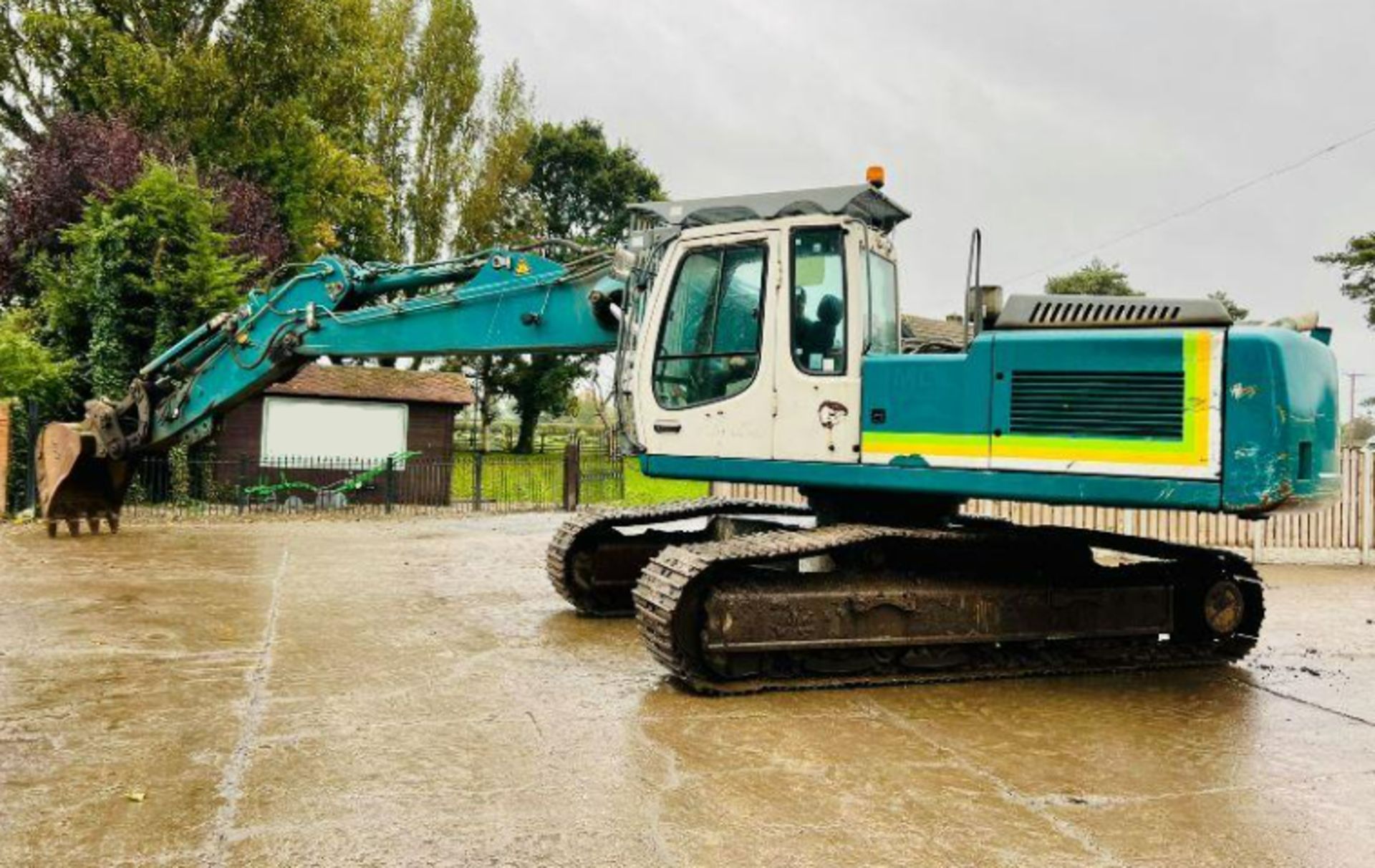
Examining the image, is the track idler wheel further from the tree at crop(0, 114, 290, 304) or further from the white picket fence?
the tree at crop(0, 114, 290, 304)

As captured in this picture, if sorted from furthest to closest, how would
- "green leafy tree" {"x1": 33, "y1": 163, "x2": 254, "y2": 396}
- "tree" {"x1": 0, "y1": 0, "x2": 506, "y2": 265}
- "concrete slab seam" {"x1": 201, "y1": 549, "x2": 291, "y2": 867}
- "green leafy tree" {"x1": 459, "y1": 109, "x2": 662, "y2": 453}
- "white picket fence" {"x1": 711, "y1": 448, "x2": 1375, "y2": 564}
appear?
"green leafy tree" {"x1": 459, "y1": 109, "x2": 662, "y2": 453} < "tree" {"x1": 0, "y1": 0, "x2": 506, "y2": 265} < "green leafy tree" {"x1": 33, "y1": 163, "x2": 254, "y2": 396} < "white picket fence" {"x1": 711, "y1": 448, "x2": 1375, "y2": 564} < "concrete slab seam" {"x1": 201, "y1": 549, "x2": 291, "y2": 867}

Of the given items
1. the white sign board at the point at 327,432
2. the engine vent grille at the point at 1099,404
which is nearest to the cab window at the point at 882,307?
the engine vent grille at the point at 1099,404

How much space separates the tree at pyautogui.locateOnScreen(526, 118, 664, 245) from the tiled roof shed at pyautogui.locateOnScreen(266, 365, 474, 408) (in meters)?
18.5

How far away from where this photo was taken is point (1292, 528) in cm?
1228

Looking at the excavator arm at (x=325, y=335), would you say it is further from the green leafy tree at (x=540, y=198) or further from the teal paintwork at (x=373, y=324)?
the green leafy tree at (x=540, y=198)

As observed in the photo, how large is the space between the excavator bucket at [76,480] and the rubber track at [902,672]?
847 centimetres

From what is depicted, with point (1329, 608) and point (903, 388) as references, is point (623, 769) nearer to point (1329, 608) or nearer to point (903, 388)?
point (903, 388)

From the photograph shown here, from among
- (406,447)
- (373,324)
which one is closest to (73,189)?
(406,447)

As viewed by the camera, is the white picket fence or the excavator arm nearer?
the excavator arm

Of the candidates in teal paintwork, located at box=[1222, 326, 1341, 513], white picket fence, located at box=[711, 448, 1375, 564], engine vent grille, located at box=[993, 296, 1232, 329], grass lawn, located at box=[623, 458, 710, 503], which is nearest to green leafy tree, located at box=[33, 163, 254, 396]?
grass lawn, located at box=[623, 458, 710, 503]

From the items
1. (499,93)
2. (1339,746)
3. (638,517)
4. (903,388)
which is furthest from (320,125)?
(1339,746)

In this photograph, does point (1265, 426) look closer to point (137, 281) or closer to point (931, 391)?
point (931, 391)

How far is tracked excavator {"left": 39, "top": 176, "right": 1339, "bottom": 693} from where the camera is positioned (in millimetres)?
5043

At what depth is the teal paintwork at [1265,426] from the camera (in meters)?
4.88
